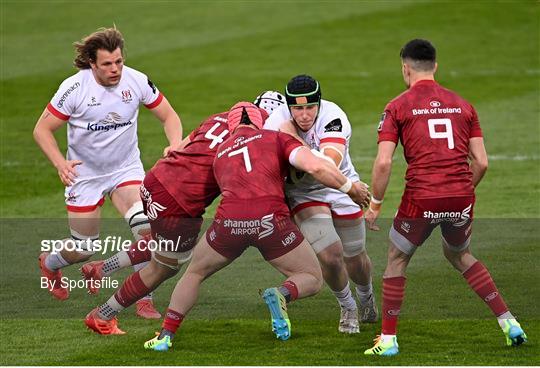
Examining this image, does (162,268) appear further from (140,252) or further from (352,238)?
(352,238)

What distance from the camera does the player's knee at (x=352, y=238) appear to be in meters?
10.8

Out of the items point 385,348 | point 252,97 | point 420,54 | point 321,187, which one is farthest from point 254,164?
point 252,97

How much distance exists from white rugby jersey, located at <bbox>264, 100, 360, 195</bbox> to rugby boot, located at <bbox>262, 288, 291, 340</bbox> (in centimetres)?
141

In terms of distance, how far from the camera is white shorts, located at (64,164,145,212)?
38.4 ft

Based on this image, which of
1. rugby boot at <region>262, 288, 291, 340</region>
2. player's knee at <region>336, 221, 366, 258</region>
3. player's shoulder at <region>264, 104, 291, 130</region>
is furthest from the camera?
player's knee at <region>336, 221, 366, 258</region>

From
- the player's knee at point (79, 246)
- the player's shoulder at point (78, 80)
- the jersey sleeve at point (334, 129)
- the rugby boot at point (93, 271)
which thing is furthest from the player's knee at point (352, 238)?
the player's shoulder at point (78, 80)

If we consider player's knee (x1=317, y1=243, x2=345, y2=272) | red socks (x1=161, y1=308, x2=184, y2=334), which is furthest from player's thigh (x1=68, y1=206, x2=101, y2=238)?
player's knee (x1=317, y1=243, x2=345, y2=272)

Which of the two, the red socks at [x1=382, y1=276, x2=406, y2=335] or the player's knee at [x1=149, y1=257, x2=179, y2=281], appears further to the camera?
the player's knee at [x1=149, y1=257, x2=179, y2=281]

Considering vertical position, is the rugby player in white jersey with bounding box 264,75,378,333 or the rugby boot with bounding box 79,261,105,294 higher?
the rugby player in white jersey with bounding box 264,75,378,333

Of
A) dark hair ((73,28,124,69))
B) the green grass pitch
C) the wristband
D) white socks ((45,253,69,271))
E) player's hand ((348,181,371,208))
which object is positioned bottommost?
the green grass pitch

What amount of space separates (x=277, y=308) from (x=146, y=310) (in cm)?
233

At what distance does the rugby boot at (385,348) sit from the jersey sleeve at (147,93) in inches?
144

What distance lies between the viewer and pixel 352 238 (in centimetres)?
1082

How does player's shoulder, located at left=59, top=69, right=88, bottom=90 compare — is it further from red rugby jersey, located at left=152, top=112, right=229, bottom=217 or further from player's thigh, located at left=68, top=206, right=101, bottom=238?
red rugby jersey, located at left=152, top=112, right=229, bottom=217
